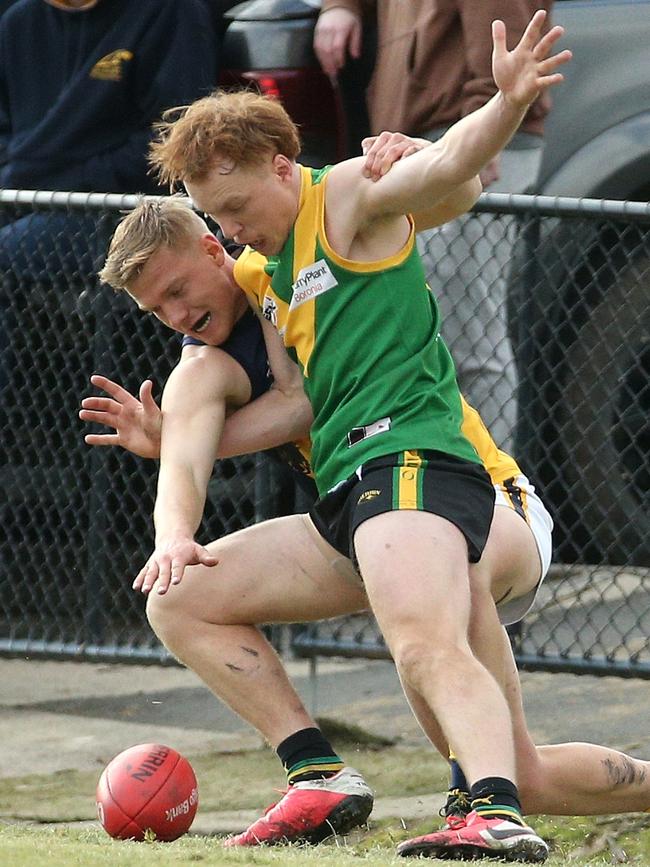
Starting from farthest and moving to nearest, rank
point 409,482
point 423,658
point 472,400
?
1. point 472,400
2. point 409,482
3. point 423,658

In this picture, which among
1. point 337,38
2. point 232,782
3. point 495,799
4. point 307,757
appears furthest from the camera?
point 337,38

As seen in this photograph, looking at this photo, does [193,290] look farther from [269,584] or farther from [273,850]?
[273,850]

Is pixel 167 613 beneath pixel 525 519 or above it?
beneath

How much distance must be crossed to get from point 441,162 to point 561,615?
2052mm

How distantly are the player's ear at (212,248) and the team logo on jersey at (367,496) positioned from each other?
704 mm

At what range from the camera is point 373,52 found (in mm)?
5598

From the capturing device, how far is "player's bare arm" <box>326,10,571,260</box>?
140 inches

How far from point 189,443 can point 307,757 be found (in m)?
0.72

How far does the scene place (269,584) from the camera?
404cm

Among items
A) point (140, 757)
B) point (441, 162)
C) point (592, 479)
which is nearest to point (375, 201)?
point (441, 162)

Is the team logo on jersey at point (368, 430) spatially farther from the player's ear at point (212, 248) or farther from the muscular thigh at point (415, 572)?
the player's ear at point (212, 248)

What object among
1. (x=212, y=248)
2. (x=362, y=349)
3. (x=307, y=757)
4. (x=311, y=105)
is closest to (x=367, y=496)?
(x=362, y=349)

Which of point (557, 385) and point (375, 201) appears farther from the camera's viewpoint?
point (557, 385)

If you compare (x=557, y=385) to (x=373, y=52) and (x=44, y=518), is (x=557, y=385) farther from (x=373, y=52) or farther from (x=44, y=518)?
(x=44, y=518)
